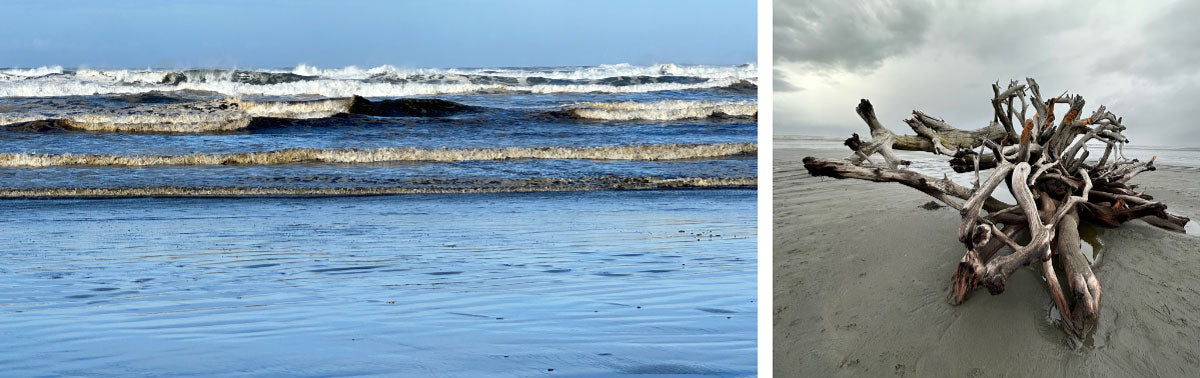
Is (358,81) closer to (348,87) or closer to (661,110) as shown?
(348,87)

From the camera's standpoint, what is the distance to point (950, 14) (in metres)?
4.77

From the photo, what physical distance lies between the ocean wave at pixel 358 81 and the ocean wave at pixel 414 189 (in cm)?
663

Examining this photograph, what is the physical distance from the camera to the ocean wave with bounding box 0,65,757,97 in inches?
507

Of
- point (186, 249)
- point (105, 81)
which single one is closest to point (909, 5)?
Answer: point (186, 249)

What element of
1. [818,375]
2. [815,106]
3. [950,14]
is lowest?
[818,375]

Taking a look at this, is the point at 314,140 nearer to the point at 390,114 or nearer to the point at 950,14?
the point at 390,114

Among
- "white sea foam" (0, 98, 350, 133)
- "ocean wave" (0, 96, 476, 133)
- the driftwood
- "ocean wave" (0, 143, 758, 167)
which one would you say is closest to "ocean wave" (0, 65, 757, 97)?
"ocean wave" (0, 96, 476, 133)

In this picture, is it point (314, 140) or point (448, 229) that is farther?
point (314, 140)

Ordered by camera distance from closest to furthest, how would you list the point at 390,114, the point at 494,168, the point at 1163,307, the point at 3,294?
1. the point at 1163,307
2. the point at 3,294
3. the point at 494,168
4. the point at 390,114

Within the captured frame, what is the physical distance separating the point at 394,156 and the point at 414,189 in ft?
5.88

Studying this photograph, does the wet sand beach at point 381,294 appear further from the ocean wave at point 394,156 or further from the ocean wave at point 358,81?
the ocean wave at point 358,81

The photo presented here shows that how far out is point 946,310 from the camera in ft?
8.17

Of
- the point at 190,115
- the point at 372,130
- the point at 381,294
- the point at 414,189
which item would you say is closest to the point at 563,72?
the point at 372,130

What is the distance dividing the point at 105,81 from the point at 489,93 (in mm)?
5086
